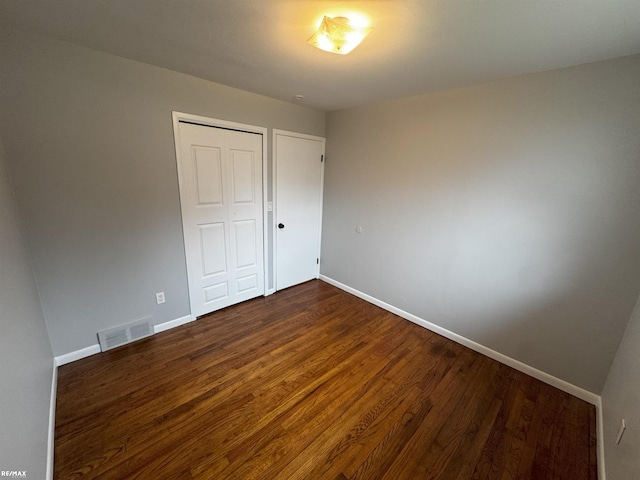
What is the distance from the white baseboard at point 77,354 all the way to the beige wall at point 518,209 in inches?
109

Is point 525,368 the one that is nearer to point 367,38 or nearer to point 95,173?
point 367,38

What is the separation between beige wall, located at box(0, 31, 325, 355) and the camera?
62.5 inches

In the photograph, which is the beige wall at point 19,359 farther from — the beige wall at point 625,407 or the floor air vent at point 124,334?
the beige wall at point 625,407

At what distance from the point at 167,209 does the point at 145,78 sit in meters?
1.02

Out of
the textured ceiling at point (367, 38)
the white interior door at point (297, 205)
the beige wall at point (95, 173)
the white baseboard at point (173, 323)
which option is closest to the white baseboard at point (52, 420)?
the beige wall at point (95, 173)

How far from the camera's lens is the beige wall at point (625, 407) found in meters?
1.13

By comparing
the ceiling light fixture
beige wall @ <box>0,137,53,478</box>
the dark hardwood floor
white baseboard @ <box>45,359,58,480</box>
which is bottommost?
the dark hardwood floor

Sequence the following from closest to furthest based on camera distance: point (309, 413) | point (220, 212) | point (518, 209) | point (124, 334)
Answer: point (309, 413)
point (518, 209)
point (124, 334)
point (220, 212)

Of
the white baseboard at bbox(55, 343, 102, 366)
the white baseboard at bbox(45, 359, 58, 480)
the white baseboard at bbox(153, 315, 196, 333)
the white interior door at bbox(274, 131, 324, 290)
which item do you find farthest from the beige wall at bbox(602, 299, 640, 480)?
the white baseboard at bbox(55, 343, 102, 366)

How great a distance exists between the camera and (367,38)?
1436mm

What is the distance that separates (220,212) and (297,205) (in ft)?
3.29

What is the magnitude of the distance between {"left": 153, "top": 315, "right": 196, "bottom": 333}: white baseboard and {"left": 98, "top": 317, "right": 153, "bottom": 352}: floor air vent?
6cm

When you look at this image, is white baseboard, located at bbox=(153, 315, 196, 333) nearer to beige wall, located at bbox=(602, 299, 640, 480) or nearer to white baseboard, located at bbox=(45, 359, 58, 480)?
white baseboard, located at bbox=(45, 359, 58, 480)

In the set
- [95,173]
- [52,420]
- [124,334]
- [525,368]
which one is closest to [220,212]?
[95,173]
